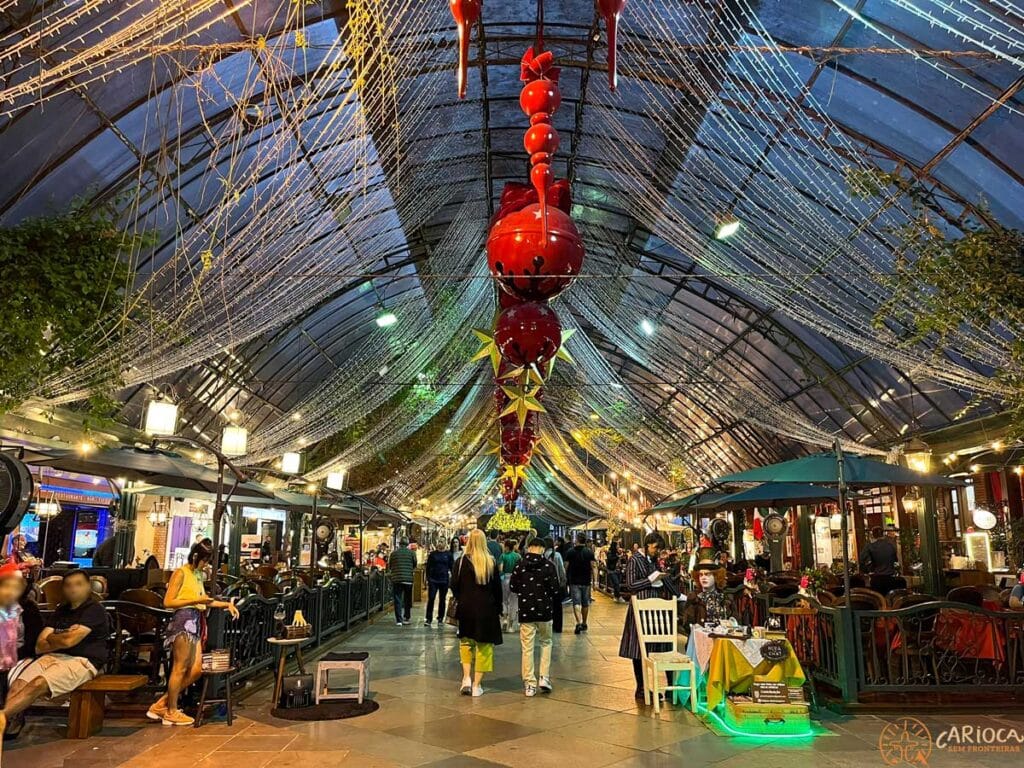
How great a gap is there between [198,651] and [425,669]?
115 inches

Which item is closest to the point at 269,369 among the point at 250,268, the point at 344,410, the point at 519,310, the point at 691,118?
the point at 344,410

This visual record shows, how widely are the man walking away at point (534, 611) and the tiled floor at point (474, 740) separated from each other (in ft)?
0.69

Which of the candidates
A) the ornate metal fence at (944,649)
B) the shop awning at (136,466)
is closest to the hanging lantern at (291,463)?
the shop awning at (136,466)

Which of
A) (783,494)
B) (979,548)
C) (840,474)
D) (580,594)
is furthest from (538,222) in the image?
(979,548)

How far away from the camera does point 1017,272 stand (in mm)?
5750

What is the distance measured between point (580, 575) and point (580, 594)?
0.38 m

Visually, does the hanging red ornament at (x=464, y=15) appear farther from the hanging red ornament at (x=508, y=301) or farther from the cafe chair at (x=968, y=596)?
the cafe chair at (x=968, y=596)

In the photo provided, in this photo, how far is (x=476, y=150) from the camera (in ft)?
37.5

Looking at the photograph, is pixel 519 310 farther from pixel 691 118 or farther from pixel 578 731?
pixel 691 118

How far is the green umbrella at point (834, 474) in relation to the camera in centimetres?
707

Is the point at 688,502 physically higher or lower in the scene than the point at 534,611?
higher

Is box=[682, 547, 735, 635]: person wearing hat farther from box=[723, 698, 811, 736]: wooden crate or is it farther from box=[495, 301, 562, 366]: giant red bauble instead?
box=[495, 301, 562, 366]: giant red bauble

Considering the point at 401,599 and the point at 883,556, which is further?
the point at 401,599

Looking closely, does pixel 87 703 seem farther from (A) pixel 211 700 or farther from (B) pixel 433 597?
(B) pixel 433 597
